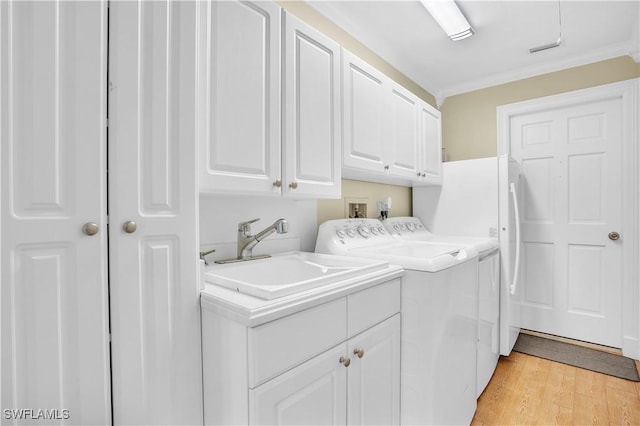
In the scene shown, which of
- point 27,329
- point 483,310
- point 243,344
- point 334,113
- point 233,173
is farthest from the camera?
point 483,310

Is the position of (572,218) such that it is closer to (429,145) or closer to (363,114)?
(429,145)

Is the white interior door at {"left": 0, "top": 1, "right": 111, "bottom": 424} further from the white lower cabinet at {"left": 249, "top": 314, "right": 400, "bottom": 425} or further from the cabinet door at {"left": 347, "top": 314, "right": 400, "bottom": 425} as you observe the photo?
the cabinet door at {"left": 347, "top": 314, "right": 400, "bottom": 425}

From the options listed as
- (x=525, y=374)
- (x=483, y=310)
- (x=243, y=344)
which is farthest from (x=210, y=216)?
(x=525, y=374)

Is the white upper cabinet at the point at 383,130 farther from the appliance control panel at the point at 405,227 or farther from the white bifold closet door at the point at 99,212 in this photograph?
the white bifold closet door at the point at 99,212

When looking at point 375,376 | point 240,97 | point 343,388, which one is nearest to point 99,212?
point 240,97

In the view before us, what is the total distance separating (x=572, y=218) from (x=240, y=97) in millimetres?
3193

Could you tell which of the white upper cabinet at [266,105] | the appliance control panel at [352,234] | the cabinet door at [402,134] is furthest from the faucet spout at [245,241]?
the cabinet door at [402,134]

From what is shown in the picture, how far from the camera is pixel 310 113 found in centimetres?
154

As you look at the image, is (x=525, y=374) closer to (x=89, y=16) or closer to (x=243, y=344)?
(x=243, y=344)

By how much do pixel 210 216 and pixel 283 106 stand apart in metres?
0.60

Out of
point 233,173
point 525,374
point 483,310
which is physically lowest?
point 525,374

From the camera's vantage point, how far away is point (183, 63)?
974 mm

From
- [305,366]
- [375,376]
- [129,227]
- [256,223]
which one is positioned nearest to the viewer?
[129,227]

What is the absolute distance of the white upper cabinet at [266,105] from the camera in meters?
1.17
